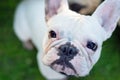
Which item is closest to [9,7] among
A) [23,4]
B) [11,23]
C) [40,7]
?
[11,23]

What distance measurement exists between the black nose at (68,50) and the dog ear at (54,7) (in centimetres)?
19

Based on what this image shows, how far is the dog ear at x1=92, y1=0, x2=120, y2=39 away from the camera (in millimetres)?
1855

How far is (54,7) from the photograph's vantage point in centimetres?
197

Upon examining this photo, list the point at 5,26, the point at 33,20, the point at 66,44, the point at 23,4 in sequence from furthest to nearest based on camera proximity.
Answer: the point at 5,26 → the point at 23,4 → the point at 33,20 → the point at 66,44

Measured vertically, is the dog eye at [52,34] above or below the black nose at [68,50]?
above

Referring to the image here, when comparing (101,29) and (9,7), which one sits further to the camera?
(9,7)

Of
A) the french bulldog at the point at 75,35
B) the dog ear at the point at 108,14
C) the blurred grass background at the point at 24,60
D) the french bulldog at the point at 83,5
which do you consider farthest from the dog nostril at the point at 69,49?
the french bulldog at the point at 83,5

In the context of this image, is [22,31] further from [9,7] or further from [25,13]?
[9,7]

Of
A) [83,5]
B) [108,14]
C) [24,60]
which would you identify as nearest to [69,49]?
[108,14]

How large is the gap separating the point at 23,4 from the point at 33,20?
22cm

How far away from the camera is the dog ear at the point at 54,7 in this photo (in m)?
1.95

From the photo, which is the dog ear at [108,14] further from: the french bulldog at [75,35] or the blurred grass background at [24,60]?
the blurred grass background at [24,60]

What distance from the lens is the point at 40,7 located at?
241cm

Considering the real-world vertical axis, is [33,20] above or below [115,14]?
below
